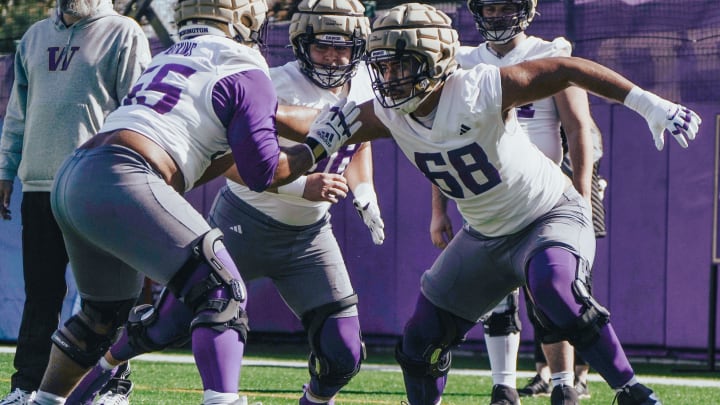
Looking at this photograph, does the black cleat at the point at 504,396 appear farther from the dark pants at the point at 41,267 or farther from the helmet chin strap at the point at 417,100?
the dark pants at the point at 41,267

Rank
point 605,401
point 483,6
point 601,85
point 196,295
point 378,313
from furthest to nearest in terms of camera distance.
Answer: point 378,313 < point 605,401 < point 483,6 < point 601,85 < point 196,295

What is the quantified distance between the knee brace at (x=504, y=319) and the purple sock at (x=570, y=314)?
58.6 inches

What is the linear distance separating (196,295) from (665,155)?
20.5 ft

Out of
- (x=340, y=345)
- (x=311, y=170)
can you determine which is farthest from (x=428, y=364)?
(x=311, y=170)

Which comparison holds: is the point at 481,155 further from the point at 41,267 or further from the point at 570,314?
the point at 41,267

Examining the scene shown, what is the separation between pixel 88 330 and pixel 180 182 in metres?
0.66

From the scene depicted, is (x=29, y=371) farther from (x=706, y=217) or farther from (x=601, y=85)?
(x=706, y=217)

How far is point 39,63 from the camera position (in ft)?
18.5

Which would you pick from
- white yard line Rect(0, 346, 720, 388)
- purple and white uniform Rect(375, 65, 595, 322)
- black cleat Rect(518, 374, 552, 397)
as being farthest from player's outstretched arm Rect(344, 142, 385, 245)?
white yard line Rect(0, 346, 720, 388)

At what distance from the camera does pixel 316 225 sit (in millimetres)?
5379

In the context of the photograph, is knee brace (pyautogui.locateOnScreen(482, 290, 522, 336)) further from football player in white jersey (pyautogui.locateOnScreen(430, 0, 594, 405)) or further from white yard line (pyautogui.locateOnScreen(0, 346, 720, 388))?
white yard line (pyautogui.locateOnScreen(0, 346, 720, 388))

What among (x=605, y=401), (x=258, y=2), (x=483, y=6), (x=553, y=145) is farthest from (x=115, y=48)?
(x=605, y=401)

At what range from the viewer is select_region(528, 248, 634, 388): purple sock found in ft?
14.5

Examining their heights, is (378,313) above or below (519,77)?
below
